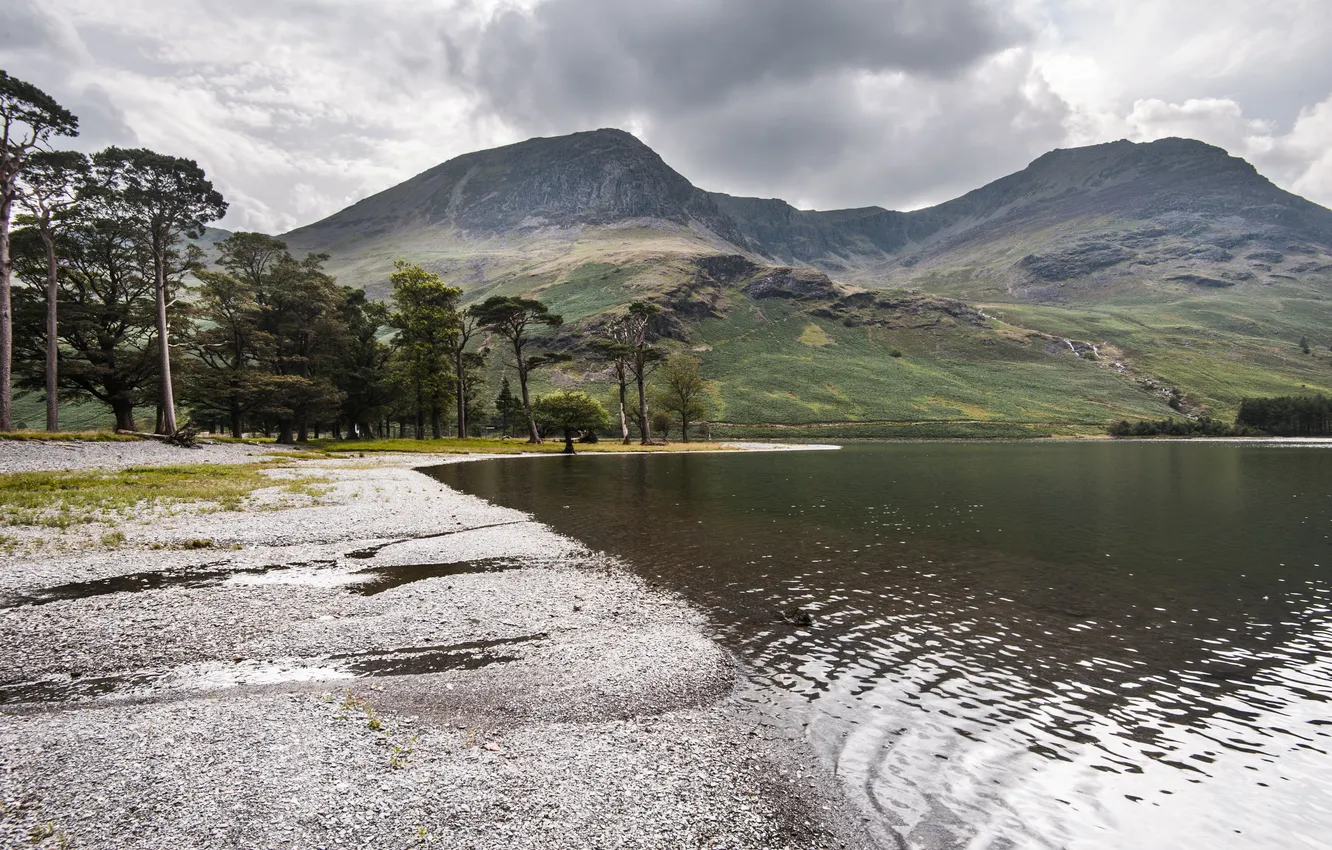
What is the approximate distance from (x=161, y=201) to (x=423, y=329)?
30981mm

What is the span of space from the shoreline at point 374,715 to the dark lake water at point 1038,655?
134 centimetres

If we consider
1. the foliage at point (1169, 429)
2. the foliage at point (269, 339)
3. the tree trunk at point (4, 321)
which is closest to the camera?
the tree trunk at point (4, 321)

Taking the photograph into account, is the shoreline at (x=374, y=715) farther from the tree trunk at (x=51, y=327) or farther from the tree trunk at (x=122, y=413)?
the tree trunk at (x=122, y=413)

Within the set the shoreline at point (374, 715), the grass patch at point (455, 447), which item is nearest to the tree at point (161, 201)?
the grass patch at point (455, 447)

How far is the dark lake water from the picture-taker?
21.9ft

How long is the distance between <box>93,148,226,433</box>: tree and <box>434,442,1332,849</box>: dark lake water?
45649 mm

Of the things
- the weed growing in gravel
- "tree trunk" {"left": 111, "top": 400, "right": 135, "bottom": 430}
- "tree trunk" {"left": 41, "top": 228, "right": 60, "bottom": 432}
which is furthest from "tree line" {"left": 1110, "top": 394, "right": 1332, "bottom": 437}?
"tree trunk" {"left": 41, "top": 228, "right": 60, "bottom": 432}

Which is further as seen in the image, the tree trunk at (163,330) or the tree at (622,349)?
the tree at (622,349)

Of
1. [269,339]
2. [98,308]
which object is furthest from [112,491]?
[269,339]

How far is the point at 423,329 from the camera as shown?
76125 millimetres

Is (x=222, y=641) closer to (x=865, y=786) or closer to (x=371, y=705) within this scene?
(x=371, y=705)

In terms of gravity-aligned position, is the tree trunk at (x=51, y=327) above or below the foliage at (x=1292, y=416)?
above

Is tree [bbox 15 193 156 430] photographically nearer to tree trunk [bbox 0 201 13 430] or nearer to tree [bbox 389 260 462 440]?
tree trunk [bbox 0 201 13 430]

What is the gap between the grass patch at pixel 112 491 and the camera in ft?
65.3
